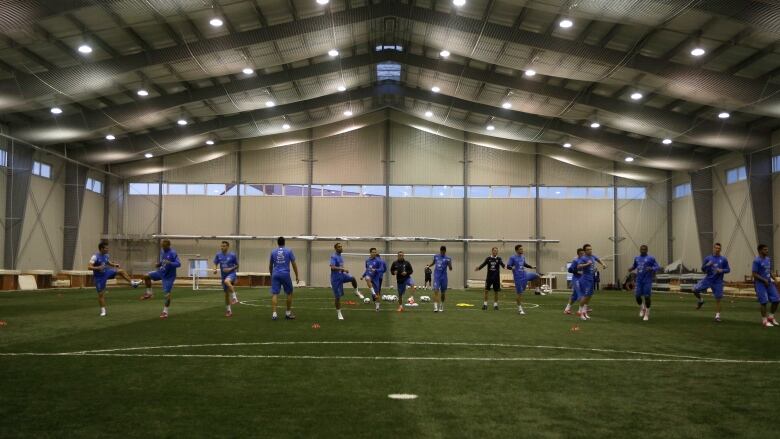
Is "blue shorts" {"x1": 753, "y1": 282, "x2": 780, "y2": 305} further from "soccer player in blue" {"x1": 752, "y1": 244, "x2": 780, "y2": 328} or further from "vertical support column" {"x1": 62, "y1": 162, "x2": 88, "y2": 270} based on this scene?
"vertical support column" {"x1": 62, "y1": 162, "x2": 88, "y2": 270}

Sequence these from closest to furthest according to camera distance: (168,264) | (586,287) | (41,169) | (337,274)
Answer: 1. (168,264)
2. (337,274)
3. (586,287)
4. (41,169)

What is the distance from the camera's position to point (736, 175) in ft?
137

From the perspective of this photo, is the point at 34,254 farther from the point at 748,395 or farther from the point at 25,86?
the point at 748,395

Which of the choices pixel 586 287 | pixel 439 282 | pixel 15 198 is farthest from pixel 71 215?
pixel 586 287

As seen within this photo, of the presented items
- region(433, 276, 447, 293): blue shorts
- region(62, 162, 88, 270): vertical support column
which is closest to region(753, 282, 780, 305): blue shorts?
region(433, 276, 447, 293): blue shorts

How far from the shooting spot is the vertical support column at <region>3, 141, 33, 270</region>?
3788 cm

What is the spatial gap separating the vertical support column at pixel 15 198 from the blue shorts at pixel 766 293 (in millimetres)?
38223

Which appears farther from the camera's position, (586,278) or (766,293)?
(586,278)

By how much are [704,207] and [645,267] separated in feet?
93.8

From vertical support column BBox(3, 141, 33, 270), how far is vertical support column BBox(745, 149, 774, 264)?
43.5m

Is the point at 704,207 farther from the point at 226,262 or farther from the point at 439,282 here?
the point at 226,262

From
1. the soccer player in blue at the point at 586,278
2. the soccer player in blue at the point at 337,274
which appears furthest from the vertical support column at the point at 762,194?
the soccer player in blue at the point at 337,274

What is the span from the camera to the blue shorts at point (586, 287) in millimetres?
20016

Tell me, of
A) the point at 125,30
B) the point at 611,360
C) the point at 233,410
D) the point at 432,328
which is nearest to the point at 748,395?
the point at 611,360
